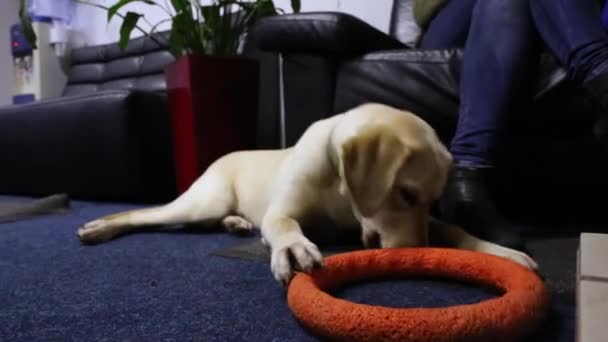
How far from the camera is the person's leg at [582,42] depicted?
1254 mm

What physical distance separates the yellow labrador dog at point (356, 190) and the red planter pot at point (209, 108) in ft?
1.99

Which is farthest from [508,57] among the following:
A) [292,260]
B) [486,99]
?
[292,260]

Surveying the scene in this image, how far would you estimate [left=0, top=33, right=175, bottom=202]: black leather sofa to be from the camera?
232 cm

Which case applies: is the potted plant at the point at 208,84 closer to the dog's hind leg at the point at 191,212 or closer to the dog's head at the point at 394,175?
the dog's hind leg at the point at 191,212

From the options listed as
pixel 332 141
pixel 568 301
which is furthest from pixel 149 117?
pixel 568 301

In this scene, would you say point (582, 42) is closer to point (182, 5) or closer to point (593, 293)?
point (593, 293)

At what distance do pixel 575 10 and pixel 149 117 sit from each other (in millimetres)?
1721

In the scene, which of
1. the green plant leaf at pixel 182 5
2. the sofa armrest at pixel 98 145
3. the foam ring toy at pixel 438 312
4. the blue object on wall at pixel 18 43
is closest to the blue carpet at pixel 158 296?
the foam ring toy at pixel 438 312

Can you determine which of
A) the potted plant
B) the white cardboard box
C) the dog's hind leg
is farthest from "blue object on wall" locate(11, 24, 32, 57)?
the white cardboard box

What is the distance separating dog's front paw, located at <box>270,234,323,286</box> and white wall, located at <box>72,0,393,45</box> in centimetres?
219

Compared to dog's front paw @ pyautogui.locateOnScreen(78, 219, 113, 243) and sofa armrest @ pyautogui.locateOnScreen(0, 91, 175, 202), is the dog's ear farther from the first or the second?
sofa armrest @ pyautogui.locateOnScreen(0, 91, 175, 202)

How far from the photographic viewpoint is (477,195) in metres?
Answer: 1.32

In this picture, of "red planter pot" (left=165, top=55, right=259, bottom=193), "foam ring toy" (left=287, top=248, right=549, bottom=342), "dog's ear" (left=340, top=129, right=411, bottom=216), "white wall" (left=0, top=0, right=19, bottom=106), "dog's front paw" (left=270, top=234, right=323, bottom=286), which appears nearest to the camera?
"foam ring toy" (left=287, top=248, right=549, bottom=342)

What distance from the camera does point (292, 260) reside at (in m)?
0.94
